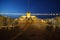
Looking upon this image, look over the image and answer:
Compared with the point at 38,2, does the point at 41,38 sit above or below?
below

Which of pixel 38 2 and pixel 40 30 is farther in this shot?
pixel 38 2

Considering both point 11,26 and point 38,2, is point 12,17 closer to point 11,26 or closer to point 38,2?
point 11,26

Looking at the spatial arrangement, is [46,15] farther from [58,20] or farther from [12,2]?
[12,2]

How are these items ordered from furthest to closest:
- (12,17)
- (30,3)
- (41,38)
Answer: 1. (30,3)
2. (12,17)
3. (41,38)

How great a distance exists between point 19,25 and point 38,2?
59 centimetres

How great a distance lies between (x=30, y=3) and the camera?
52.2 inches

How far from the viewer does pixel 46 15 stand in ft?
3.34

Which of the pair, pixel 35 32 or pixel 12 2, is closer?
pixel 35 32

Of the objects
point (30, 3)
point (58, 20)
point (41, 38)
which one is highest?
point (30, 3)

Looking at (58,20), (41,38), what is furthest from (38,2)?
(41,38)

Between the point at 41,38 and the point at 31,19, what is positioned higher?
the point at 31,19

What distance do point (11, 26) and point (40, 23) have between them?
20 centimetres

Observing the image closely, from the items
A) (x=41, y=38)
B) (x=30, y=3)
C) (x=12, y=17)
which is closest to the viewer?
(x=41, y=38)

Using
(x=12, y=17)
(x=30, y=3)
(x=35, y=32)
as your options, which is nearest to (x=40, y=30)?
(x=35, y=32)
